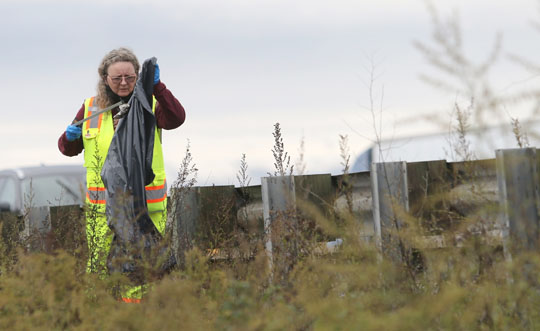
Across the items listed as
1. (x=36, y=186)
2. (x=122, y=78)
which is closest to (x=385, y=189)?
(x=122, y=78)

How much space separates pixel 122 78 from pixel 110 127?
374mm

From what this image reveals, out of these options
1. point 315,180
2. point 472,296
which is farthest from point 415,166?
point 472,296

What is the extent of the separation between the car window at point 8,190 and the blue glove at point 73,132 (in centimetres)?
796

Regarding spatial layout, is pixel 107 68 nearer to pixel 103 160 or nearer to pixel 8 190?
pixel 103 160

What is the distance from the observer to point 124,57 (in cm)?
570

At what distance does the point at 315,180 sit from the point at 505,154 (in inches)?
53.4

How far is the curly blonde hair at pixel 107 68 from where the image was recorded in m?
5.70

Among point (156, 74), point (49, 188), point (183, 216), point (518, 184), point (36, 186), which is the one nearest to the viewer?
point (518, 184)

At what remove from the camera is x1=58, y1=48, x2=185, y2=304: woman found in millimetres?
5480

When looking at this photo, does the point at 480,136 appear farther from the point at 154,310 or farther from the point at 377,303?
the point at 154,310

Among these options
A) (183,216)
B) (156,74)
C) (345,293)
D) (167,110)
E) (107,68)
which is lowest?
(345,293)

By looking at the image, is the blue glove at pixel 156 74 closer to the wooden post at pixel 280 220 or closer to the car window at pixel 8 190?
the wooden post at pixel 280 220

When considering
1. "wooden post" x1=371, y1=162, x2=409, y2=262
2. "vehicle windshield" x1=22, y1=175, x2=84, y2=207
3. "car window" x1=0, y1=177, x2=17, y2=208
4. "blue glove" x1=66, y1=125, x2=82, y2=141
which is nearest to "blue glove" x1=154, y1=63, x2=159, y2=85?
"blue glove" x1=66, y1=125, x2=82, y2=141

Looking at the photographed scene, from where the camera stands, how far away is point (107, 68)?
5.71m
